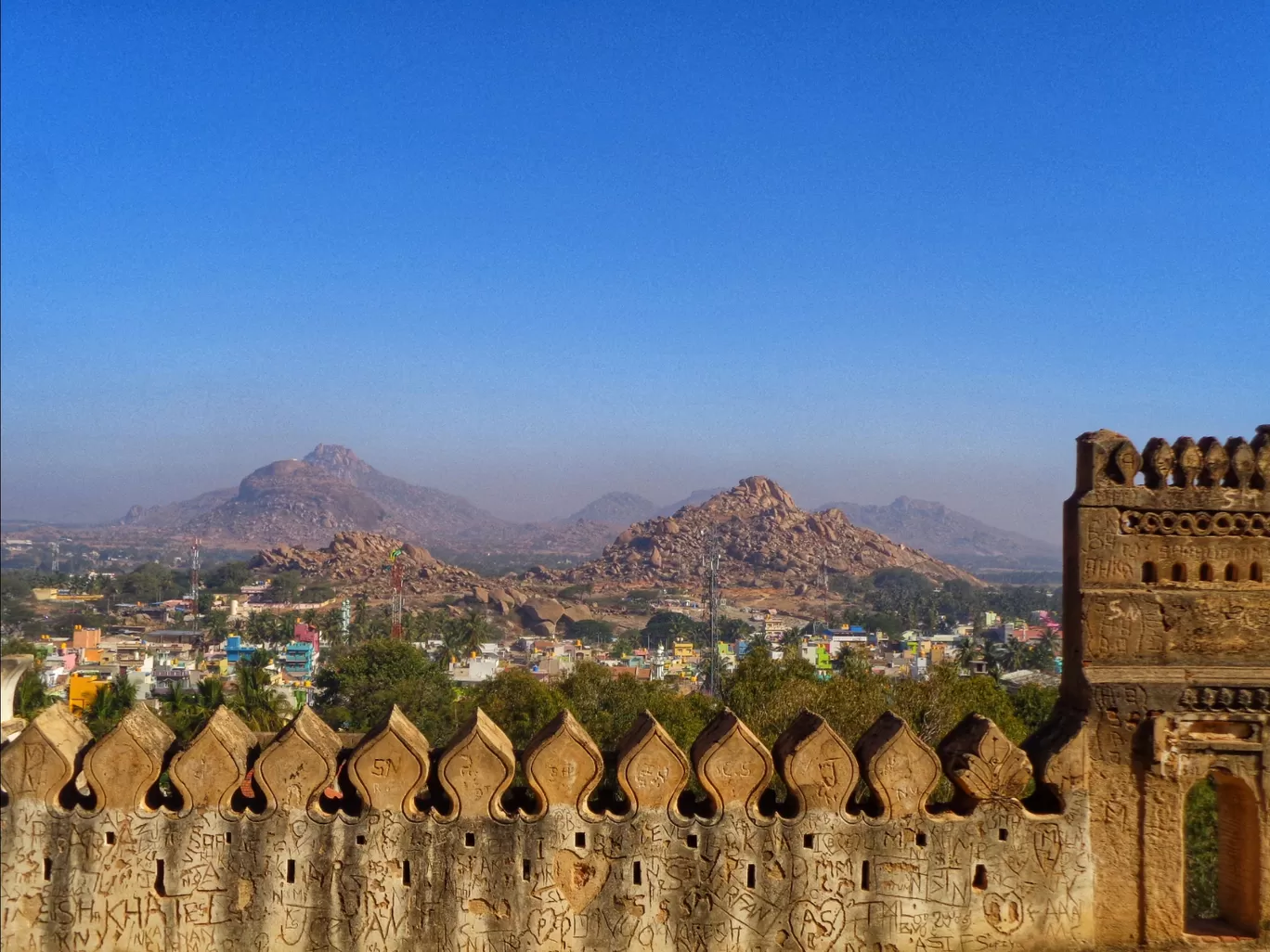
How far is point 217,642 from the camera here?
9156 cm

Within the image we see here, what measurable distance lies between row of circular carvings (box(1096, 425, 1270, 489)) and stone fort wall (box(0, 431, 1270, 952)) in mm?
27

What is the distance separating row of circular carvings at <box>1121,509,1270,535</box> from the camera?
6.84m

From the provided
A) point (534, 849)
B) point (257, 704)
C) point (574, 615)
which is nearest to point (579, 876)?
point (534, 849)

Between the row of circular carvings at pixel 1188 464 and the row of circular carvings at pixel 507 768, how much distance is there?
65.9 inches

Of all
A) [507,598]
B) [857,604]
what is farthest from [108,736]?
[857,604]

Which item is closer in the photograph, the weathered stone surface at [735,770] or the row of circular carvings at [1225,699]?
the weathered stone surface at [735,770]

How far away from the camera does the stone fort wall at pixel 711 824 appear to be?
6.43m

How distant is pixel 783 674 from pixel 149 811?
23.3 meters

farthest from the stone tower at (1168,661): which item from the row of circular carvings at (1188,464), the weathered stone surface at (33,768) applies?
the weathered stone surface at (33,768)

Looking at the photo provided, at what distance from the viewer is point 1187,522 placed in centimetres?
685

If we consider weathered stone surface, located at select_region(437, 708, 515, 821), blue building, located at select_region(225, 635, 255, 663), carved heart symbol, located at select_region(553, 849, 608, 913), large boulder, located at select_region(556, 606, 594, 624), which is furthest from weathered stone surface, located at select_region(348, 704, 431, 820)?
large boulder, located at select_region(556, 606, 594, 624)

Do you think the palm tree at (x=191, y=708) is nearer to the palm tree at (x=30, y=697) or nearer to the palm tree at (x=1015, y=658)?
the palm tree at (x=30, y=697)

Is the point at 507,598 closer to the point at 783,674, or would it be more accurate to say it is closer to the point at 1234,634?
the point at 783,674

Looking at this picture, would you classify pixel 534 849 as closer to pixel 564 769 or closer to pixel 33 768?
pixel 564 769
